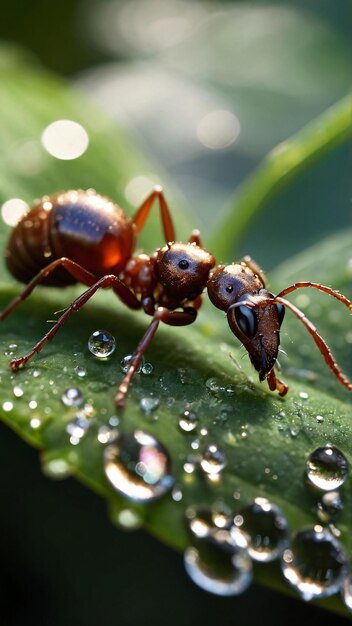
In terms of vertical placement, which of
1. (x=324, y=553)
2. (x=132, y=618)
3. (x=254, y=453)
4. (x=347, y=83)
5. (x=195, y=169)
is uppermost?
(x=347, y=83)

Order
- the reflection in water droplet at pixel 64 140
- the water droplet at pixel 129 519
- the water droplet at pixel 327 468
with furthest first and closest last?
the reflection in water droplet at pixel 64 140
the water droplet at pixel 327 468
the water droplet at pixel 129 519

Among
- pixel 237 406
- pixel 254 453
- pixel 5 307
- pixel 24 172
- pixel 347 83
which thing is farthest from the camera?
pixel 347 83

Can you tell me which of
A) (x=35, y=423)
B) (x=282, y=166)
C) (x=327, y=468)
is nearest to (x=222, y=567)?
(x=327, y=468)

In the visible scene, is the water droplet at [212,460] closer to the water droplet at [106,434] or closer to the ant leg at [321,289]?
the water droplet at [106,434]

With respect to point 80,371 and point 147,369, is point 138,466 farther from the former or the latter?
point 147,369

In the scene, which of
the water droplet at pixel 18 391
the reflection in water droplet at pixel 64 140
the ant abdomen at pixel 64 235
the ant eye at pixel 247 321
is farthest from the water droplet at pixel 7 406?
the reflection in water droplet at pixel 64 140

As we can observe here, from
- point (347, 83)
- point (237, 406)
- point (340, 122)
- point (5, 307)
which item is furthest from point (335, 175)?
point (237, 406)

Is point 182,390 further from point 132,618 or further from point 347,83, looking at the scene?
point 347,83

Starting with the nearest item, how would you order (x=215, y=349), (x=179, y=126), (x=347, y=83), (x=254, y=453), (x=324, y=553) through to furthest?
(x=324, y=553)
(x=254, y=453)
(x=215, y=349)
(x=347, y=83)
(x=179, y=126)
